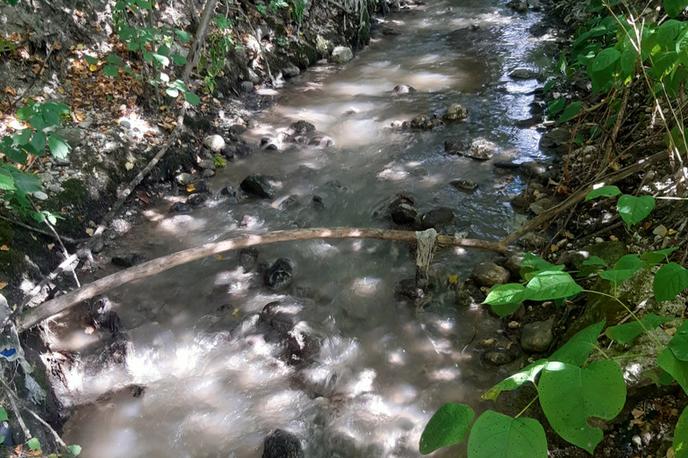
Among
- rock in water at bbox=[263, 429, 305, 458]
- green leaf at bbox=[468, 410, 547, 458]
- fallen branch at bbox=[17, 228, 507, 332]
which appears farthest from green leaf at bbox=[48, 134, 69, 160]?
green leaf at bbox=[468, 410, 547, 458]

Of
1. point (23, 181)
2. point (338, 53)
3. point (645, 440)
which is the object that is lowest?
point (645, 440)

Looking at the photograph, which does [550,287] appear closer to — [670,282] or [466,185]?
[670,282]

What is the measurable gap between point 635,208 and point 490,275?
1604 millimetres

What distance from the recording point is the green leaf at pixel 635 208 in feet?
6.33

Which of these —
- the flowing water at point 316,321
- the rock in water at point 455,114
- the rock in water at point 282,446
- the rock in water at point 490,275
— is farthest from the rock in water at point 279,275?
the rock in water at point 455,114

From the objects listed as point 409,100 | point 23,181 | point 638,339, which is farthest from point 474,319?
point 409,100

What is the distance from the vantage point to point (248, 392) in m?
2.96

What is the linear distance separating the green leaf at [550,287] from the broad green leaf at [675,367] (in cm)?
27

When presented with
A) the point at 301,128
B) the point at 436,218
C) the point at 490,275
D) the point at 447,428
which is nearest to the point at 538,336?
the point at 490,275

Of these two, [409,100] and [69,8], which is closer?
[69,8]

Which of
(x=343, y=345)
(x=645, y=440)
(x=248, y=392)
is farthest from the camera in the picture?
(x=343, y=345)

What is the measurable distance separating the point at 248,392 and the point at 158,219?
6.71ft

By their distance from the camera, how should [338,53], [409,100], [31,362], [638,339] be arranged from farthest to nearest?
1. [338,53]
2. [409,100]
3. [31,362]
4. [638,339]

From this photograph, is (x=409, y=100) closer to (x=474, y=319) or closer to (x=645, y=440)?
(x=474, y=319)
